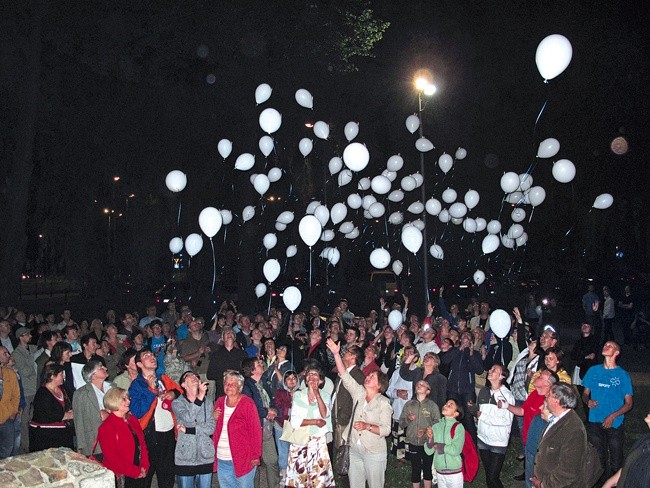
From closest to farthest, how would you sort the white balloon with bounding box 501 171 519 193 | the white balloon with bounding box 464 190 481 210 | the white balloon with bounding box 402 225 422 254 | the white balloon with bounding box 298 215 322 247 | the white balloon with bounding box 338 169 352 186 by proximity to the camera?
the white balloon with bounding box 298 215 322 247, the white balloon with bounding box 402 225 422 254, the white balloon with bounding box 501 171 519 193, the white balloon with bounding box 464 190 481 210, the white balloon with bounding box 338 169 352 186

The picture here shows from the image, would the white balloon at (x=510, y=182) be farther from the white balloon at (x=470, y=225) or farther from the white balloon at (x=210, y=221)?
the white balloon at (x=210, y=221)

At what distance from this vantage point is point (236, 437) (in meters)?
5.99

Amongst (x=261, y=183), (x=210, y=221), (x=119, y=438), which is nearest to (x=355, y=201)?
(x=261, y=183)

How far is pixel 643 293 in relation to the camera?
2197 centimetres

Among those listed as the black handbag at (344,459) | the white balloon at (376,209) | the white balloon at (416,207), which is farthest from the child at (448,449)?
the white balloon at (416,207)

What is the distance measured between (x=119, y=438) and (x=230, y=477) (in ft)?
3.51

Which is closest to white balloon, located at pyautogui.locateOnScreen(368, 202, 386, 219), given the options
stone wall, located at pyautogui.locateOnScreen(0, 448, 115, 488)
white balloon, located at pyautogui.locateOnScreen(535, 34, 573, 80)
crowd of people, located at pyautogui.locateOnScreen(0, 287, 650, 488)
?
white balloon, located at pyautogui.locateOnScreen(535, 34, 573, 80)

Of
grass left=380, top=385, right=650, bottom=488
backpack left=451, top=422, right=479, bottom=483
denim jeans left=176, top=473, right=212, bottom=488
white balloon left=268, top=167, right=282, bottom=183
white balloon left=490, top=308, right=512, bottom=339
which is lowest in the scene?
grass left=380, top=385, right=650, bottom=488

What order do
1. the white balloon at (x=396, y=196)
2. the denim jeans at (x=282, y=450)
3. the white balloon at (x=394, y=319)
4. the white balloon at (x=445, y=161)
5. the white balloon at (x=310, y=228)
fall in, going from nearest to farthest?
the denim jeans at (x=282, y=450), the white balloon at (x=310, y=228), the white balloon at (x=394, y=319), the white balloon at (x=445, y=161), the white balloon at (x=396, y=196)

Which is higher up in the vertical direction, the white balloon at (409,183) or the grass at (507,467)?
the white balloon at (409,183)

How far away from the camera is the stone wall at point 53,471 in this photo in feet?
14.1

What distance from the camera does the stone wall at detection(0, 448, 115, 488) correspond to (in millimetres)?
4312

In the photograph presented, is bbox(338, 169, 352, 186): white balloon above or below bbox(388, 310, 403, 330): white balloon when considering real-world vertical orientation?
above

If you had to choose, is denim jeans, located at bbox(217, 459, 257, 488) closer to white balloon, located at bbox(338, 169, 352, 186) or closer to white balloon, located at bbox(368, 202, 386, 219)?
white balloon, located at bbox(368, 202, 386, 219)
